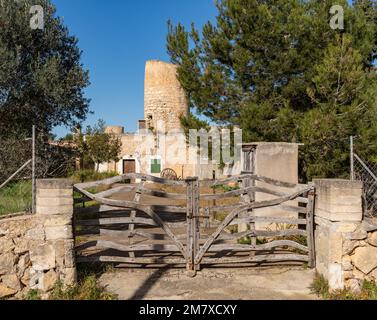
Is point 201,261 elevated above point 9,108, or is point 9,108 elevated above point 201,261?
point 9,108

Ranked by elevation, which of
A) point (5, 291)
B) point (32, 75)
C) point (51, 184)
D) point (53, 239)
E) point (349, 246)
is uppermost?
point (32, 75)

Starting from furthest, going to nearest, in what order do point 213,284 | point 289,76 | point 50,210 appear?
point 289,76 → point 213,284 → point 50,210

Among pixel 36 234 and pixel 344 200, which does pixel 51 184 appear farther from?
pixel 344 200

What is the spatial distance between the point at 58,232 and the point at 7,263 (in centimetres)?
69

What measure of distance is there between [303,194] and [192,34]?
841 cm

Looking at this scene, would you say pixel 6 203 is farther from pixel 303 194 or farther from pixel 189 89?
pixel 189 89

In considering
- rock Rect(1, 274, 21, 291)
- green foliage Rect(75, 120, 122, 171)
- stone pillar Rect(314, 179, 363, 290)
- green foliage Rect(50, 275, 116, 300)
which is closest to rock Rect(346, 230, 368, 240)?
stone pillar Rect(314, 179, 363, 290)

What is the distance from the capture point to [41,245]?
4324 millimetres

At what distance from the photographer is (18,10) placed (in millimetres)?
8078

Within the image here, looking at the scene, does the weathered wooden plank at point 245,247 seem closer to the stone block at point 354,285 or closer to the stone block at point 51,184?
the stone block at point 354,285

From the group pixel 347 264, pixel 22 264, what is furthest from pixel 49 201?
pixel 347 264

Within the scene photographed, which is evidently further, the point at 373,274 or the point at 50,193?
the point at 373,274
